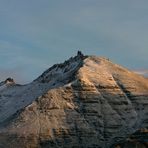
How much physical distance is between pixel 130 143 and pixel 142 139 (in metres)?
3.72

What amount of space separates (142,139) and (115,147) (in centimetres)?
597

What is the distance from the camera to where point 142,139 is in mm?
166625

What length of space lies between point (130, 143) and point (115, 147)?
3.55 meters

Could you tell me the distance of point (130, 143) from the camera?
164125 millimetres

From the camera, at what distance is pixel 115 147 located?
165750 mm
